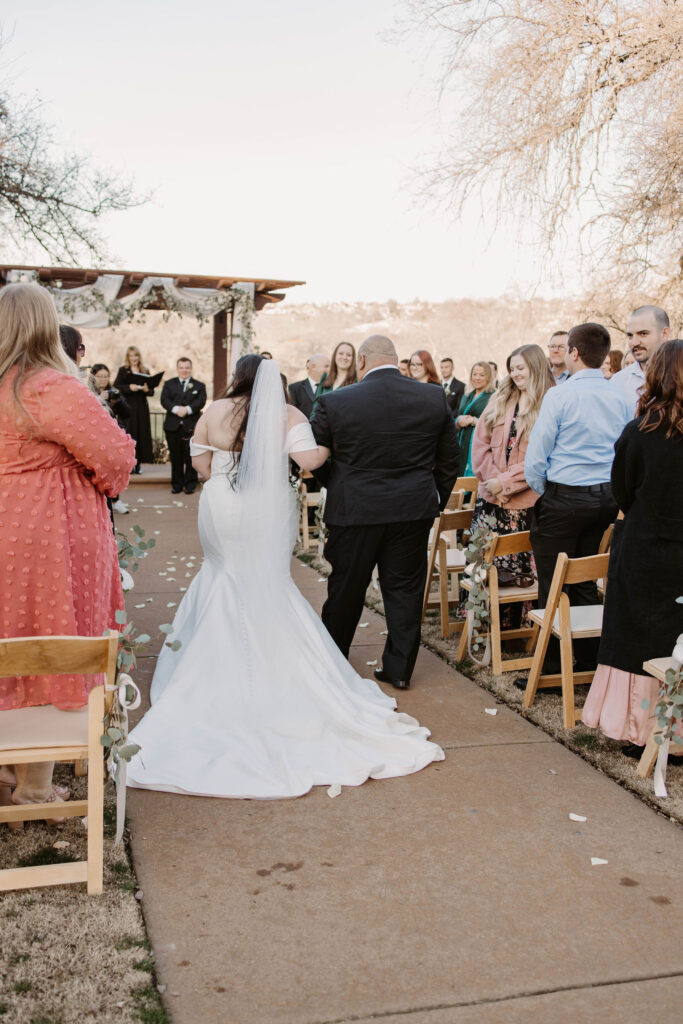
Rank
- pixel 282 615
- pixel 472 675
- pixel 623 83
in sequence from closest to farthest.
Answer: pixel 282 615 → pixel 472 675 → pixel 623 83

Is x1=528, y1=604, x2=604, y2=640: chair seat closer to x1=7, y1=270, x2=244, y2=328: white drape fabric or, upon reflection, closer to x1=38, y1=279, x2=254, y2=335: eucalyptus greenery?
x1=38, y1=279, x2=254, y2=335: eucalyptus greenery

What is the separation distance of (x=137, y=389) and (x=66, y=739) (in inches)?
552

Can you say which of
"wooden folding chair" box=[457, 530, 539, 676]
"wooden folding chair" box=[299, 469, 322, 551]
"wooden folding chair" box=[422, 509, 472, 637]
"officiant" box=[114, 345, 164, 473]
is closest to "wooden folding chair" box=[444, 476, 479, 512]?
"wooden folding chair" box=[422, 509, 472, 637]

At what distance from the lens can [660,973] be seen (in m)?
2.83

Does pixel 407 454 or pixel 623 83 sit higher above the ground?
pixel 623 83

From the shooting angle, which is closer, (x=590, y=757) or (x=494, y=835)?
(x=494, y=835)

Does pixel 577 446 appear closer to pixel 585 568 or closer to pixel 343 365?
pixel 585 568

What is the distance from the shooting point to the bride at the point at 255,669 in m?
4.24

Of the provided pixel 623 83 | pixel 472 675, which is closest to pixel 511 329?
pixel 623 83

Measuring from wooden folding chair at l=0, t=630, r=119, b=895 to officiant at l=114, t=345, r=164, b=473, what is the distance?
13.2 meters

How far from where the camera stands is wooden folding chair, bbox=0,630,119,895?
302 cm

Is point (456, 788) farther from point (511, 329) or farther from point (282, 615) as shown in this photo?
point (511, 329)

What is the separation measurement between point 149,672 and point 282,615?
151 centimetres

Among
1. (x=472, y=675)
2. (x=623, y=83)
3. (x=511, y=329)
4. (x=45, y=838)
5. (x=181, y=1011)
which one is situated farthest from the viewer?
(x=511, y=329)
